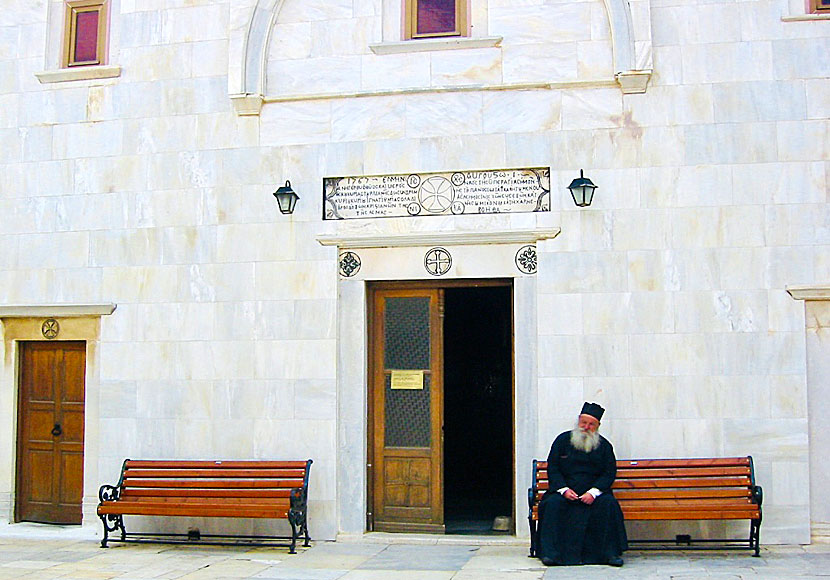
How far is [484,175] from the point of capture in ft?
31.5

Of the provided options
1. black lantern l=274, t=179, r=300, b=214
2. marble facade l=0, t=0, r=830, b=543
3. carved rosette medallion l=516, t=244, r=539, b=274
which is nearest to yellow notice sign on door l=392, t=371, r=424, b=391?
marble facade l=0, t=0, r=830, b=543

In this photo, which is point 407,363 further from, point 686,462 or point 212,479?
point 686,462

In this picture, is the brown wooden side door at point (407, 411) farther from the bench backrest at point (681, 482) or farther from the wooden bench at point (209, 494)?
the bench backrest at point (681, 482)

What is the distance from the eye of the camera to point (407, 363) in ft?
32.2

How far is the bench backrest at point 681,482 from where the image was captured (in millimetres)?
8586

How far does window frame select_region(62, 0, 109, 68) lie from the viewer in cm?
1080

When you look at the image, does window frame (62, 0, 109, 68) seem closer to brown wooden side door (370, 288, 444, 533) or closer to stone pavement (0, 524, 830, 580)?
brown wooden side door (370, 288, 444, 533)

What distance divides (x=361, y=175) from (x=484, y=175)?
4.24 feet

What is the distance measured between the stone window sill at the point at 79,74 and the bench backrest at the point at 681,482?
255 inches

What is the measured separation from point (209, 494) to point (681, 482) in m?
4.64

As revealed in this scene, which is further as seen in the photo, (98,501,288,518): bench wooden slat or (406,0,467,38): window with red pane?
(406,0,467,38): window with red pane

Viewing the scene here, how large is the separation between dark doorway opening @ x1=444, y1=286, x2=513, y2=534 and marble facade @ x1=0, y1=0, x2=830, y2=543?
3.63 metres

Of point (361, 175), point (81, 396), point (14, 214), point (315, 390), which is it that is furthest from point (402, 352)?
point (14, 214)

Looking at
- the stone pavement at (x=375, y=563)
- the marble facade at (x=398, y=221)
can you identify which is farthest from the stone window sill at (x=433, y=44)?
the stone pavement at (x=375, y=563)
